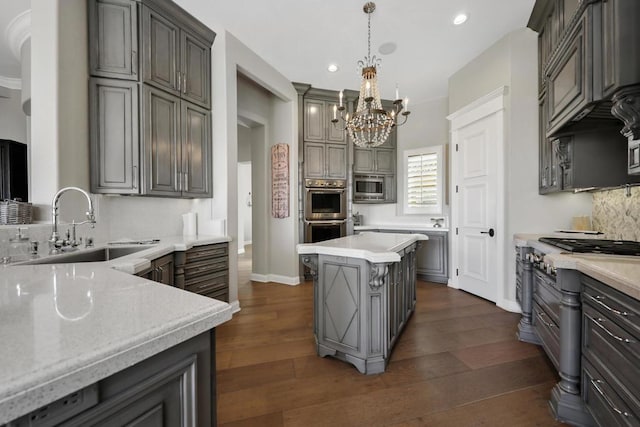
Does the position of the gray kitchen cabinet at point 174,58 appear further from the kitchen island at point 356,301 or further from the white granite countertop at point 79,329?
the white granite countertop at point 79,329

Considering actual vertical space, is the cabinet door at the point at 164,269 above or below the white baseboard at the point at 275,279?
above

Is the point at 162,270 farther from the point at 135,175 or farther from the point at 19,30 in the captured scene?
the point at 19,30

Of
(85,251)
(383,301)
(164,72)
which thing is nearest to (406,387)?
(383,301)

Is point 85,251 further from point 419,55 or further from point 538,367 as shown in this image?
point 419,55

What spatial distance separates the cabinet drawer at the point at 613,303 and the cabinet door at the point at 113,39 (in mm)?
3673

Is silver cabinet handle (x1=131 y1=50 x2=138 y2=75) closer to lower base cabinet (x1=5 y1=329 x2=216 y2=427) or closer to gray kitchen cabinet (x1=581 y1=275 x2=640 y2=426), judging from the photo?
lower base cabinet (x1=5 y1=329 x2=216 y2=427)

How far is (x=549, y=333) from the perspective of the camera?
197cm

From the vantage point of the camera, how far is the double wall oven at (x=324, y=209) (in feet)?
15.0

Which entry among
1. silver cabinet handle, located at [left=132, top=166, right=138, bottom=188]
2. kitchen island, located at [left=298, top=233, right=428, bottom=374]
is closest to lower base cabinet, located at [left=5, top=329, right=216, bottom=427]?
kitchen island, located at [left=298, top=233, right=428, bottom=374]

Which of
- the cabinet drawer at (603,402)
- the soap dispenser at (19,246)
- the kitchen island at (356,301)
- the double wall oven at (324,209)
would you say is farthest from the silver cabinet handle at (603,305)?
the double wall oven at (324,209)

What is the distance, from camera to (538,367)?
212 cm

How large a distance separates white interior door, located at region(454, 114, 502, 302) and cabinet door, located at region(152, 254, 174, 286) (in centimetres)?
362

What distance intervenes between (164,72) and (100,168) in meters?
1.12

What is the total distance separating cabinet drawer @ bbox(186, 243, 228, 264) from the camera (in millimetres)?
2632
